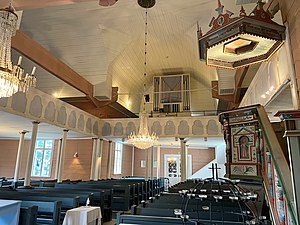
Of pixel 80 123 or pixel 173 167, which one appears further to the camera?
pixel 173 167

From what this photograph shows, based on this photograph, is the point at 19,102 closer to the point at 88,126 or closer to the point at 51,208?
the point at 51,208

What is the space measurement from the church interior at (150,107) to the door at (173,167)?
0.21 ft

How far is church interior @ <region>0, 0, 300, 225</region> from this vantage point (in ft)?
9.19

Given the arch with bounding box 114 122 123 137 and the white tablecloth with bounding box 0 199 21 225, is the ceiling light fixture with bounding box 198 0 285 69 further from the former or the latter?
the arch with bounding box 114 122 123 137

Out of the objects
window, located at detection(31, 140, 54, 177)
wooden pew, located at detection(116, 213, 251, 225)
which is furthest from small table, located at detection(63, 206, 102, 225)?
window, located at detection(31, 140, 54, 177)

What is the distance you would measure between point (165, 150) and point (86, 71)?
7.64 metres

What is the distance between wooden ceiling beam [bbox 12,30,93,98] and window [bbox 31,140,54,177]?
478cm

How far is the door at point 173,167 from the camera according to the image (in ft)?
47.7

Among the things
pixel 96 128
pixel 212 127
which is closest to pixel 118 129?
pixel 96 128

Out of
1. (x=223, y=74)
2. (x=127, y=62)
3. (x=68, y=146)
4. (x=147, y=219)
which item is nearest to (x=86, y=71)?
(x=127, y=62)

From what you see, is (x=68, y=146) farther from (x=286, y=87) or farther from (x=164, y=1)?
(x=286, y=87)

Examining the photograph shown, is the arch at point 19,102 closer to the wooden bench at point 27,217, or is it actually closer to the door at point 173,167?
the wooden bench at point 27,217

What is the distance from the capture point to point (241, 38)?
3.53 meters

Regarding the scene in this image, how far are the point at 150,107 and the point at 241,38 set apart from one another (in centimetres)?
1132
